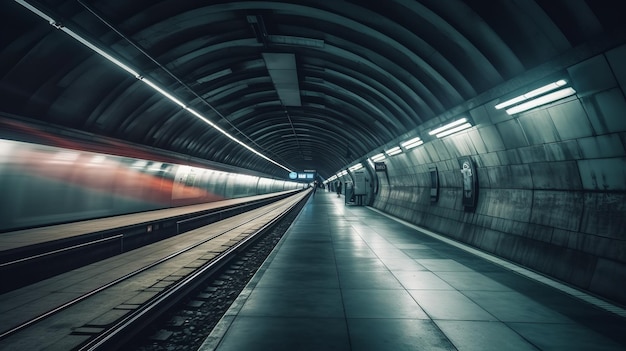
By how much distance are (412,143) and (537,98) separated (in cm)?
749

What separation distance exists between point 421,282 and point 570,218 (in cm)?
339

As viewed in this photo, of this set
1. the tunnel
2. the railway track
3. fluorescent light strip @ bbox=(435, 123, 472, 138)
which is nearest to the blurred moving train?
the tunnel

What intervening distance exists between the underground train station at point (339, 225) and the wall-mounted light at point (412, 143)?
Result: 111 millimetres

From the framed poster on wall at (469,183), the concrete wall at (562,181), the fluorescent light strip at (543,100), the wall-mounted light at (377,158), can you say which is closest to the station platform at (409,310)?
the concrete wall at (562,181)

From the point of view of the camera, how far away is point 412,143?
13.5 metres

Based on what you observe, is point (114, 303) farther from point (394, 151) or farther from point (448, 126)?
point (394, 151)

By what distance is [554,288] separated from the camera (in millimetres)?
5656

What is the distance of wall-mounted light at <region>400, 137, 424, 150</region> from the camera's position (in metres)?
12.6

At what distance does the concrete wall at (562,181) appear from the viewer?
5000mm

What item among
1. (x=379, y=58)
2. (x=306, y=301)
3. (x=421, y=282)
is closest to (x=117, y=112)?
(x=379, y=58)

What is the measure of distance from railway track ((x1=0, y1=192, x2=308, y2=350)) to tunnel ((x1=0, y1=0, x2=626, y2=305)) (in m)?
4.67

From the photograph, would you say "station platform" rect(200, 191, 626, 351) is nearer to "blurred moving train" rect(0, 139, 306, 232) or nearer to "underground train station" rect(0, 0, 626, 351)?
"underground train station" rect(0, 0, 626, 351)

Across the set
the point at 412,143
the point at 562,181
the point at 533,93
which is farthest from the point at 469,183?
the point at 533,93

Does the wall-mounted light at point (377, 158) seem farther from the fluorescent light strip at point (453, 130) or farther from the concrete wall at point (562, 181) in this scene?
the concrete wall at point (562, 181)
